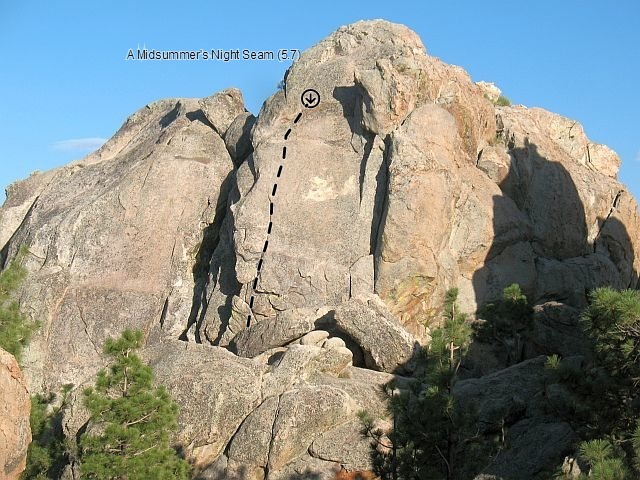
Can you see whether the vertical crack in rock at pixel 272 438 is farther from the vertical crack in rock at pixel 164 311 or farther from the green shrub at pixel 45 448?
the vertical crack in rock at pixel 164 311

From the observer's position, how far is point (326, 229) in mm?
39719

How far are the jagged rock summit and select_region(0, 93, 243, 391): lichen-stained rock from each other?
0.08 metres

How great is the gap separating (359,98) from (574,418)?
22.4 meters

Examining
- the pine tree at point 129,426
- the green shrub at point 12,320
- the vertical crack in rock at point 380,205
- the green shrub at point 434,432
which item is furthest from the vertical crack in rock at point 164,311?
the green shrub at point 434,432

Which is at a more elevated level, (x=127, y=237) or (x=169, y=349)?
(x=127, y=237)

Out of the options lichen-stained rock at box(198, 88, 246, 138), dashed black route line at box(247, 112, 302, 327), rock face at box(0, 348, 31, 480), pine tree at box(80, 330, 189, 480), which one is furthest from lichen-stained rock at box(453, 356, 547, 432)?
lichen-stained rock at box(198, 88, 246, 138)

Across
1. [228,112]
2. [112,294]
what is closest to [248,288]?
[112,294]

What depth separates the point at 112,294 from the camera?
139 feet

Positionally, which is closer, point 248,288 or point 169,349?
point 169,349

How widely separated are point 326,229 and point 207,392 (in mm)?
11183

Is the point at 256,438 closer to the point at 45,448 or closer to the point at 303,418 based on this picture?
the point at 303,418

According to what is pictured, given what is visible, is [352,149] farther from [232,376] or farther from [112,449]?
[112,449]

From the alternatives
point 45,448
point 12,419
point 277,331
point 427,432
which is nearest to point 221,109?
point 277,331

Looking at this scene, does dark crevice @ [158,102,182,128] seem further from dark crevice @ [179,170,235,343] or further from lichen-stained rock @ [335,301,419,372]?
lichen-stained rock @ [335,301,419,372]
